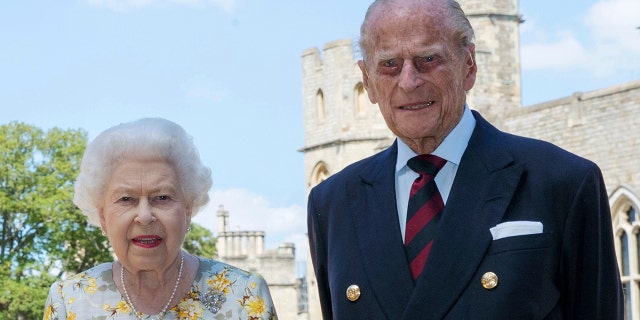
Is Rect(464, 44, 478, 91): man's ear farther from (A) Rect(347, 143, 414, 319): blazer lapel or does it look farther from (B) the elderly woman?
(B) the elderly woman

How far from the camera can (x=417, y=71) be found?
407 centimetres

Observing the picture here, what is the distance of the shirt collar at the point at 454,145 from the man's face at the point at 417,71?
0.05m

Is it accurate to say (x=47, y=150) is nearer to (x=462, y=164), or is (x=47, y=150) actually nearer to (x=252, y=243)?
(x=252, y=243)

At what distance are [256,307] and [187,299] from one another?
0.85 ft

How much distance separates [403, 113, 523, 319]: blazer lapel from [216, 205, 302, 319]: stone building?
4224cm

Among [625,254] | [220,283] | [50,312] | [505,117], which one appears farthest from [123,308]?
[505,117]

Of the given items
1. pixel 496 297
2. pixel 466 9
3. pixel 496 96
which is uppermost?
pixel 466 9

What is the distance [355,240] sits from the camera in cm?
425

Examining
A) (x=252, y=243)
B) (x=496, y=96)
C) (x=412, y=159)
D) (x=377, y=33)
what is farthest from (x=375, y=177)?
(x=252, y=243)

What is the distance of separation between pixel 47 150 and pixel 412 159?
33.0m

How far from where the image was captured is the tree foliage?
34.8 m

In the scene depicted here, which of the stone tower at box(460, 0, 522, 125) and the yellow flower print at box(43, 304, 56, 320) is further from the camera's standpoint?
the stone tower at box(460, 0, 522, 125)

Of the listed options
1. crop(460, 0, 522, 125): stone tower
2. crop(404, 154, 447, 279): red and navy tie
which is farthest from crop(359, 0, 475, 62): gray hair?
crop(460, 0, 522, 125): stone tower

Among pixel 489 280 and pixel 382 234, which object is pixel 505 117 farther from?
pixel 489 280
